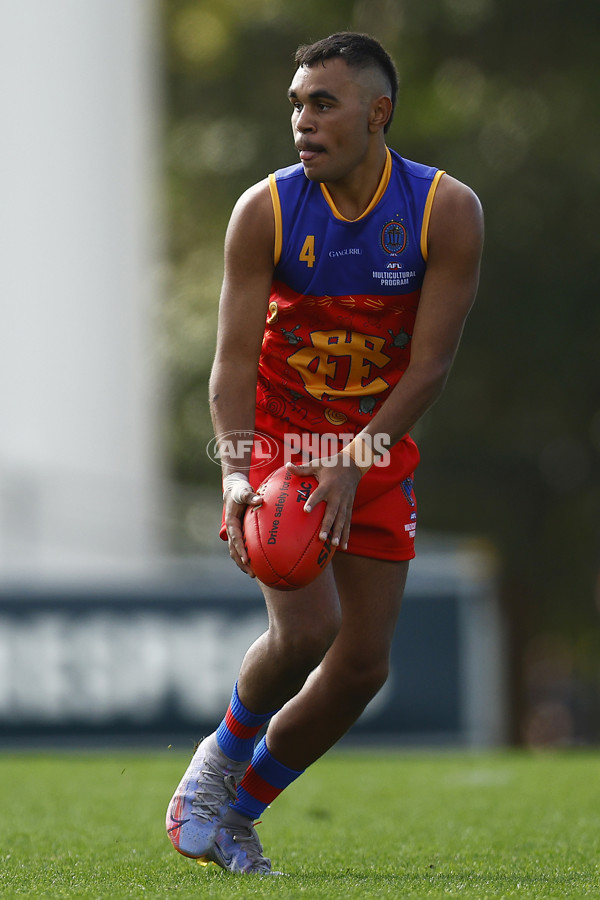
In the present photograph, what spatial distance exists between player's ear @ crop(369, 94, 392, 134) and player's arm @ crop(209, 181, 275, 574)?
0.36 meters

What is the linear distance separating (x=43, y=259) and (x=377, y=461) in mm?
12596

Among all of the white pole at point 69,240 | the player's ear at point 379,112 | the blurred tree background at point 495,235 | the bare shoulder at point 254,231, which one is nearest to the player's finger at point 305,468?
the bare shoulder at point 254,231

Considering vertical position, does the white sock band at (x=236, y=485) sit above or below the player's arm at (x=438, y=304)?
below

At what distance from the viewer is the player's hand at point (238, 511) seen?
404 centimetres

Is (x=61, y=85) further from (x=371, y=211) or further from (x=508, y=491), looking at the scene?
(x=371, y=211)

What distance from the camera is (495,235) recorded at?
52.5ft

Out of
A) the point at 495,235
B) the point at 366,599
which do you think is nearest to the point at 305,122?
the point at 366,599

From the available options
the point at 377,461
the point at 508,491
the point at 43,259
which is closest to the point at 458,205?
the point at 377,461

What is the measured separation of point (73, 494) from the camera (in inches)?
580

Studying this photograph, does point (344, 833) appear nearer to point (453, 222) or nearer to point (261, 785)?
point (261, 785)

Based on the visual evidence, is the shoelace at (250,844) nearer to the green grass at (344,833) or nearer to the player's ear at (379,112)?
the green grass at (344,833)

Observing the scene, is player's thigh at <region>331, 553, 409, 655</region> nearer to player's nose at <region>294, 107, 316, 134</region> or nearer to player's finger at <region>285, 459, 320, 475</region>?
player's finger at <region>285, 459, 320, 475</region>

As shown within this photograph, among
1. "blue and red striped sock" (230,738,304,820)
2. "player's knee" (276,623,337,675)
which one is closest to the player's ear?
A: "player's knee" (276,623,337,675)

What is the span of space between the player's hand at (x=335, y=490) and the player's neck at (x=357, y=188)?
0.74 metres
